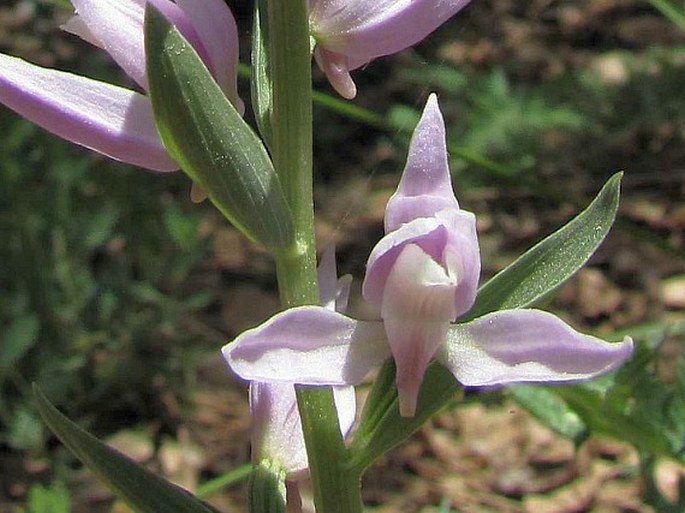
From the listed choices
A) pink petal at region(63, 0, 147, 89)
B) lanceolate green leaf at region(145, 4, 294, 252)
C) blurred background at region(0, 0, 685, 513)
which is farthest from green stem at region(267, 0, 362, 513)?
blurred background at region(0, 0, 685, 513)

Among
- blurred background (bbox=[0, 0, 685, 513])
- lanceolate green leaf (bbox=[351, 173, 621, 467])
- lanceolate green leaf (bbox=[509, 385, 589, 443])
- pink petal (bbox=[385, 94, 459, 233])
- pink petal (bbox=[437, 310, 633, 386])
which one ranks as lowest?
blurred background (bbox=[0, 0, 685, 513])

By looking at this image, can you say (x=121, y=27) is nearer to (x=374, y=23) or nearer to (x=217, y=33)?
(x=217, y=33)

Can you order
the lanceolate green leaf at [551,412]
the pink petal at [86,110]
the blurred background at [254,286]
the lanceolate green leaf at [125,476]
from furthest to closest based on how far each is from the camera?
the blurred background at [254,286] < the lanceolate green leaf at [551,412] < the lanceolate green leaf at [125,476] < the pink petal at [86,110]

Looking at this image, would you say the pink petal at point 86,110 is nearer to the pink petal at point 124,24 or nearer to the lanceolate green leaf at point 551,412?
the pink petal at point 124,24

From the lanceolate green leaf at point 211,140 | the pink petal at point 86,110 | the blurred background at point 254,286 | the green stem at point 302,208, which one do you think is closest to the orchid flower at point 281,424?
the green stem at point 302,208

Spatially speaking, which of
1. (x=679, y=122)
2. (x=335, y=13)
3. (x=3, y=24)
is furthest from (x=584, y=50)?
(x=335, y=13)

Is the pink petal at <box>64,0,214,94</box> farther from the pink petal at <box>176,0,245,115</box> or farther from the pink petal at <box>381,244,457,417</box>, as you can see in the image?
the pink petal at <box>381,244,457,417</box>

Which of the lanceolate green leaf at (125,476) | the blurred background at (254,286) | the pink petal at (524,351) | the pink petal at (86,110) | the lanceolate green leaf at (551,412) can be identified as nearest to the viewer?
the pink petal at (524,351)
